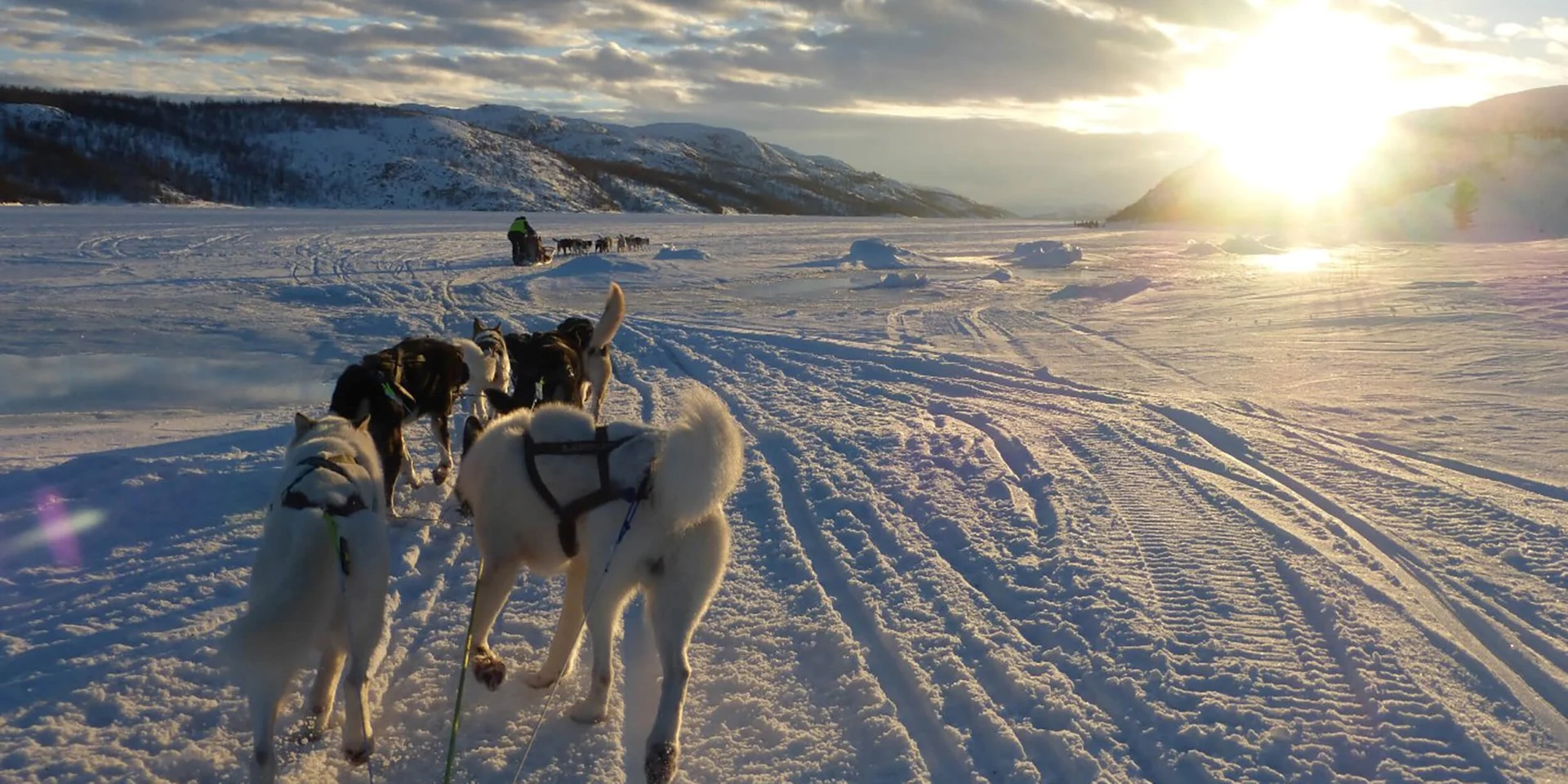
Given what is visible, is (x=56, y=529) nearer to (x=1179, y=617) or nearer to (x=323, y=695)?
(x=323, y=695)

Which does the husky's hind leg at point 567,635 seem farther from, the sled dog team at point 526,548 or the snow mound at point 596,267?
the snow mound at point 596,267

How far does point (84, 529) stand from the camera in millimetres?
5688

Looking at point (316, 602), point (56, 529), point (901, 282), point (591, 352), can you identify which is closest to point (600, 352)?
point (591, 352)

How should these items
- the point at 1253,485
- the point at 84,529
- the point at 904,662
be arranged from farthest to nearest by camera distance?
the point at 1253,485
the point at 84,529
the point at 904,662

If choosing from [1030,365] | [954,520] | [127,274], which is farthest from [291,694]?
[127,274]

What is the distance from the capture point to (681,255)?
2995 centimetres

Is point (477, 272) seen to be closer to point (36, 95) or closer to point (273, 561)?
point (273, 561)

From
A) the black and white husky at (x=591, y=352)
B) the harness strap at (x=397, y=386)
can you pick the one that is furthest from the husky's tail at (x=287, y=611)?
the black and white husky at (x=591, y=352)

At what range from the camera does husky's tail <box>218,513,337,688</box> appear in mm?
3045

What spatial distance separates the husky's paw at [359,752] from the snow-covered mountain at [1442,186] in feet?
168

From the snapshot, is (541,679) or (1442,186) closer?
(541,679)

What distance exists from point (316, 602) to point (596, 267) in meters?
22.2

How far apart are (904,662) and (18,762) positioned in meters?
3.32

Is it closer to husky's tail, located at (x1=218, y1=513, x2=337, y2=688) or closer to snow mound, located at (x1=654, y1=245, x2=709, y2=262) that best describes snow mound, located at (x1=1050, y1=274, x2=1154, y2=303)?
snow mound, located at (x1=654, y1=245, x2=709, y2=262)
